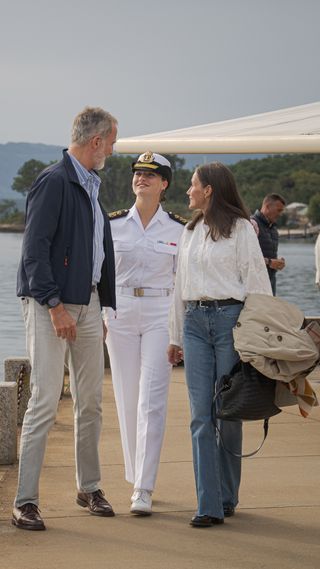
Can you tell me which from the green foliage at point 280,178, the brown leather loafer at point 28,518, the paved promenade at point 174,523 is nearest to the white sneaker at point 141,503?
the paved promenade at point 174,523

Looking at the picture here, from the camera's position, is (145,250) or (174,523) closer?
(174,523)

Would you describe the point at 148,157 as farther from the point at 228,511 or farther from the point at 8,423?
the point at 8,423

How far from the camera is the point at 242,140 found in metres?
9.98

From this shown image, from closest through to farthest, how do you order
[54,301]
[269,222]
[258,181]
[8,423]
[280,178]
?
[54,301] < [8,423] < [269,222] < [258,181] < [280,178]

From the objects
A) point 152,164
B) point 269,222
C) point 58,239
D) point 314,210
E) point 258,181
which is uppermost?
point 152,164

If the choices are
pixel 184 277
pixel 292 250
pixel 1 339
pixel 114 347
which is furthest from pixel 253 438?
pixel 292 250

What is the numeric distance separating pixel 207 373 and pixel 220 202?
2.71 feet

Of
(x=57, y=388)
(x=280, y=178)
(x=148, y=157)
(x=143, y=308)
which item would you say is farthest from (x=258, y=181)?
(x=57, y=388)

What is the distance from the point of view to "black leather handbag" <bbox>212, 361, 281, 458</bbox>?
6.17 m

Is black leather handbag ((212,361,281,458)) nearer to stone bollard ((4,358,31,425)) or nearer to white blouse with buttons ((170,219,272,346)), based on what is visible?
white blouse with buttons ((170,219,272,346))

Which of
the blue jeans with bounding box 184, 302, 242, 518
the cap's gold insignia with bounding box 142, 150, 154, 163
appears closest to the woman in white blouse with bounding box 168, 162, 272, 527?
the blue jeans with bounding box 184, 302, 242, 518

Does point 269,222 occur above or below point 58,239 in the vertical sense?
below

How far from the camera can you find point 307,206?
251 ft

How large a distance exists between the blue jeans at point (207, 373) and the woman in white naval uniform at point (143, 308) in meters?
0.54
